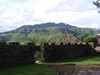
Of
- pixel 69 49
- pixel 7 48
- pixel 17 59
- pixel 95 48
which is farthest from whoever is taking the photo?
pixel 95 48

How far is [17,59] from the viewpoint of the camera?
107 feet

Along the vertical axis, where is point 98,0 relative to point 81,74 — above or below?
above

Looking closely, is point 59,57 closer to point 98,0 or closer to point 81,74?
point 81,74

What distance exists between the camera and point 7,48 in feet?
Result: 100

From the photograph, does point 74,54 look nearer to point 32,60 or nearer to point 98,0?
point 32,60

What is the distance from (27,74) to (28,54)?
10433mm

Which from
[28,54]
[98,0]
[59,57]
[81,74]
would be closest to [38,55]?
[59,57]

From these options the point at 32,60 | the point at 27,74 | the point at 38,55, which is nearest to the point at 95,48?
the point at 38,55

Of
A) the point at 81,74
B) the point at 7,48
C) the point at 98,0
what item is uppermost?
the point at 98,0

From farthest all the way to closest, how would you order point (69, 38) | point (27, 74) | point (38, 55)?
point (69, 38), point (38, 55), point (27, 74)

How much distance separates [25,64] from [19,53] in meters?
1.31

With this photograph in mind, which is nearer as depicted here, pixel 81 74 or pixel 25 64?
pixel 81 74

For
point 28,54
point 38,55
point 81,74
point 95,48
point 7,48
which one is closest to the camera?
point 81,74

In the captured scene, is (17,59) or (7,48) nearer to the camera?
(7,48)
